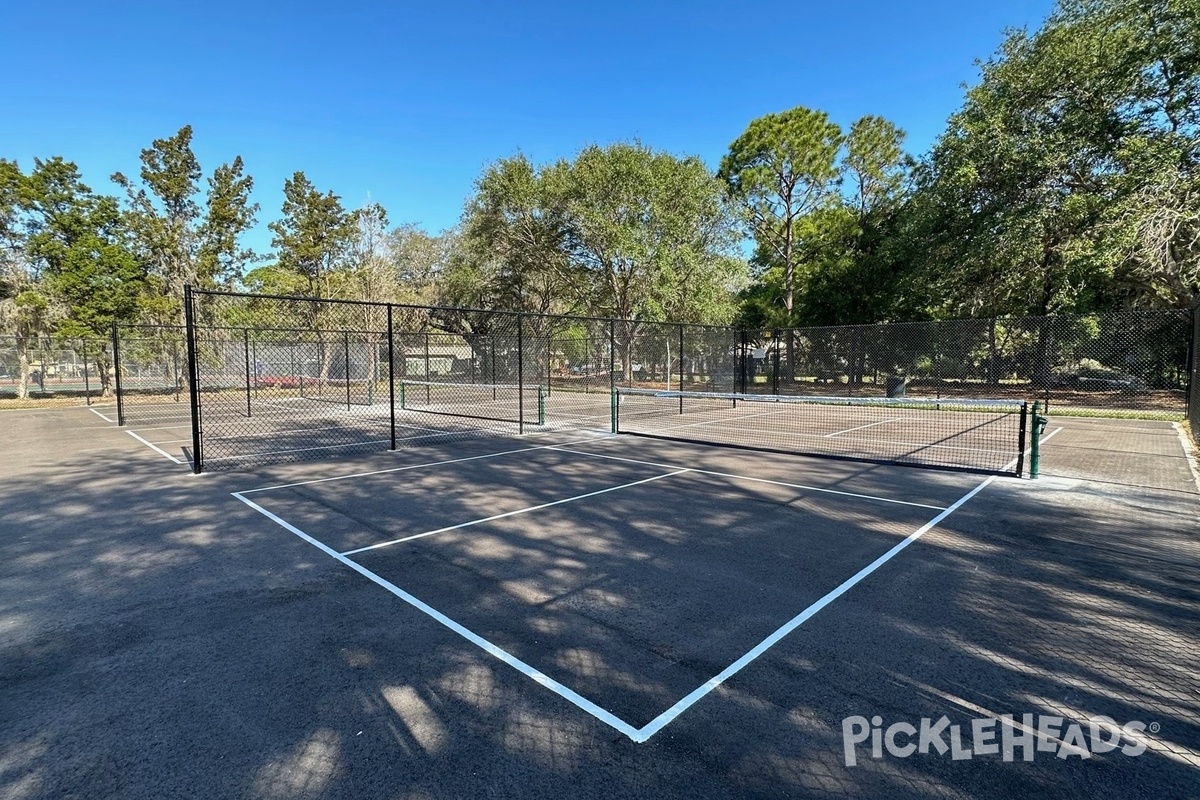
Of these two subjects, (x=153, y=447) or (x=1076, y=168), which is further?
(x=1076, y=168)

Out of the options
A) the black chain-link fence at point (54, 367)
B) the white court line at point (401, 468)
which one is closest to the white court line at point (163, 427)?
the white court line at point (401, 468)

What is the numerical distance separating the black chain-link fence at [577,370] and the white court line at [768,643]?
773cm

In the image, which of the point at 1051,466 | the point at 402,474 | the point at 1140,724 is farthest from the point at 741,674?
the point at 1051,466

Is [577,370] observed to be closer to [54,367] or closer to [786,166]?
[786,166]

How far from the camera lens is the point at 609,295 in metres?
28.5

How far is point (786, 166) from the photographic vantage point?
27609mm

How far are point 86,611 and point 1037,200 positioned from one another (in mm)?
23836

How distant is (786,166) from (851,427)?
1933 cm

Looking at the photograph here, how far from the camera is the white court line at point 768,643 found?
237 centimetres

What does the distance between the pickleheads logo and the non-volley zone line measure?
636mm

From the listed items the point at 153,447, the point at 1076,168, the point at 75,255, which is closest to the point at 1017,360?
the point at 1076,168

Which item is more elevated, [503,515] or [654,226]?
[654,226]

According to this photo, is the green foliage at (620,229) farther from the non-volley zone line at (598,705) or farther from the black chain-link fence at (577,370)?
the non-volley zone line at (598,705)

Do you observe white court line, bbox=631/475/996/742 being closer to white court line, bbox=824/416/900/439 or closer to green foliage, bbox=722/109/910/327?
white court line, bbox=824/416/900/439
